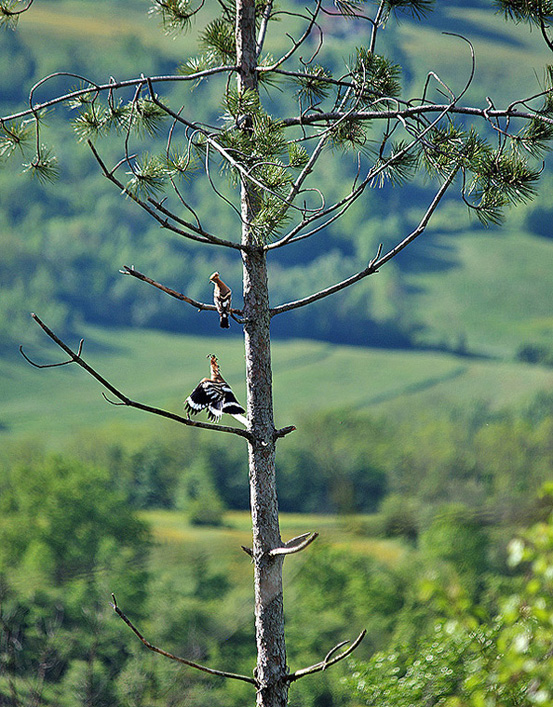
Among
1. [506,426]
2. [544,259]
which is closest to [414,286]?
[544,259]

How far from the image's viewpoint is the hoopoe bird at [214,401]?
145 inches

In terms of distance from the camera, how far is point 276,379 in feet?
216

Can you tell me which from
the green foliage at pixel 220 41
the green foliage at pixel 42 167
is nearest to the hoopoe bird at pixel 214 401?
the green foliage at pixel 42 167

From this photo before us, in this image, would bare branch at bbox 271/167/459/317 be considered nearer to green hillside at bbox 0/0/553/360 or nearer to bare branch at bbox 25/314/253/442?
bare branch at bbox 25/314/253/442

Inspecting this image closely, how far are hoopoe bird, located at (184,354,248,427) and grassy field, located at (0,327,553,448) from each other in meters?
57.3

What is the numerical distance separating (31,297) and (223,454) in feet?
102

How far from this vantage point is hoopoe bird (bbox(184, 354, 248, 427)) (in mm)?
3682

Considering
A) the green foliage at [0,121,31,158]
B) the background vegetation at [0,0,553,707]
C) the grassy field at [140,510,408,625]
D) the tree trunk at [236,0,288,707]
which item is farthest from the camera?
the grassy field at [140,510,408,625]

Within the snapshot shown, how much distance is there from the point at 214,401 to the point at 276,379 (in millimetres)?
61969

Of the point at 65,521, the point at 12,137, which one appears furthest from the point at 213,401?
the point at 65,521

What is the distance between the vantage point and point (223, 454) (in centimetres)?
5078

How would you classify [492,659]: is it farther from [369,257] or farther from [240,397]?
[369,257]

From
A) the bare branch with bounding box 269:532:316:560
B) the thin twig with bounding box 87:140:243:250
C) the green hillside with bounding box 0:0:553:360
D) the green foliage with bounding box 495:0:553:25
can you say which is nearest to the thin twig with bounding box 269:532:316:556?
the bare branch with bounding box 269:532:316:560

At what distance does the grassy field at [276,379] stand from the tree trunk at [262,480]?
5735 centimetres
